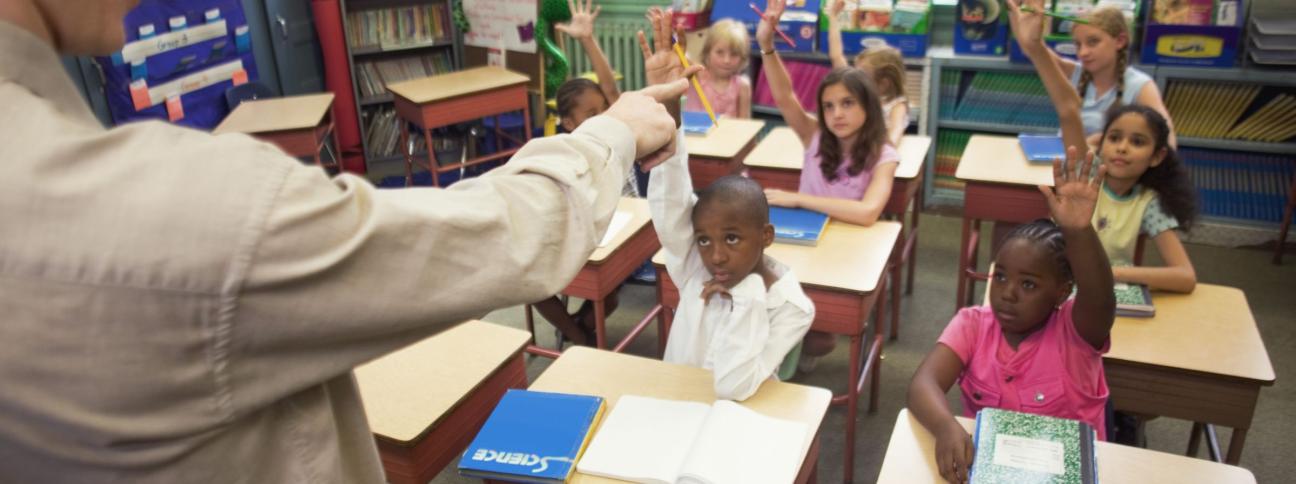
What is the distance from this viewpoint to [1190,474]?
4.95 feet

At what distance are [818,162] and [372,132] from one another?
3.42 meters

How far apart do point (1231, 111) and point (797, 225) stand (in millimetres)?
2741

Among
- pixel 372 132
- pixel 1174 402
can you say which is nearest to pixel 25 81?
pixel 1174 402

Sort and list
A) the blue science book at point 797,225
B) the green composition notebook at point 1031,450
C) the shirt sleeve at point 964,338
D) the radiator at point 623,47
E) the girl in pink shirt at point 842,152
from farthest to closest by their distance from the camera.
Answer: the radiator at point 623,47 → the girl in pink shirt at point 842,152 → the blue science book at point 797,225 → the shirt sleeve at point 964,338 → the green composition notebook at point 1031,450

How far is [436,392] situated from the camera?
186 centimetres

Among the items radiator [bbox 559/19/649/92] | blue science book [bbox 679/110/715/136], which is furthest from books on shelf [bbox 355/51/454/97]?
blue science book [bbox 679/110/715/136]

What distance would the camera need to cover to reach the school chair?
4617 millimetres

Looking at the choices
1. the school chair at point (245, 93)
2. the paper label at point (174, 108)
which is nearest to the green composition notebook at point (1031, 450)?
the paper label at point (174, 108)

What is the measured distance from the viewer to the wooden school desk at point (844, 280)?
2350 mm

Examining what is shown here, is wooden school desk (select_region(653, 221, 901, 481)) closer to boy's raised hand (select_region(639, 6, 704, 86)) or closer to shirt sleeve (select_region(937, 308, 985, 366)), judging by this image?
shirt sleeve (select_region(937, 308, 985, 366))

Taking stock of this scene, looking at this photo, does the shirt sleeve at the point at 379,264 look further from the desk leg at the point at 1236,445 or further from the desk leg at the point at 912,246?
the desk leg at the point at 912,246

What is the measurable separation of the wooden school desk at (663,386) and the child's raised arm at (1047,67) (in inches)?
71.4

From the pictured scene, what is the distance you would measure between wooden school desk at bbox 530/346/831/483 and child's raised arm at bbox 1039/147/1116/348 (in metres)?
0.54

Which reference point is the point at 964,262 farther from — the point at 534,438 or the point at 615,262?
the point at 534,438
